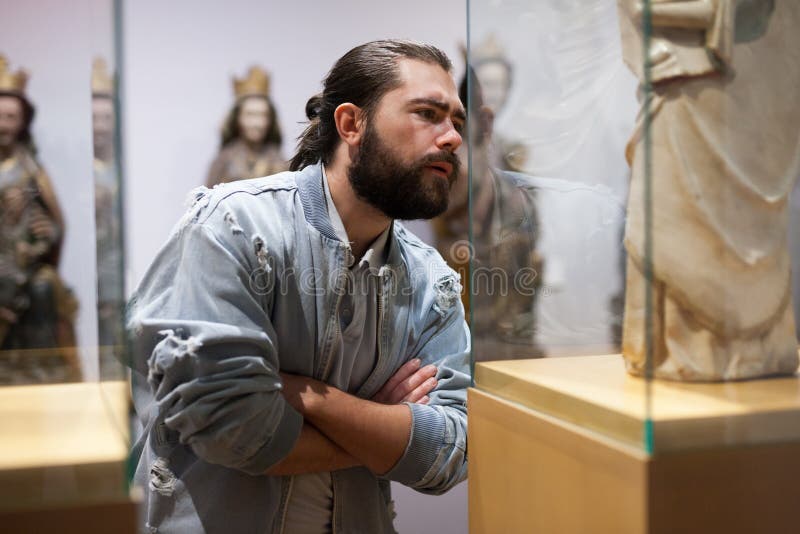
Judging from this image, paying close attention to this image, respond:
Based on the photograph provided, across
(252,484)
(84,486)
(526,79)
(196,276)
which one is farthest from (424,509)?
(84,486)

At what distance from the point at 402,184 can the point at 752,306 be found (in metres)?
0.75

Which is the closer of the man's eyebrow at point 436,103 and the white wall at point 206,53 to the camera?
the man's eyebrow at point 436,103

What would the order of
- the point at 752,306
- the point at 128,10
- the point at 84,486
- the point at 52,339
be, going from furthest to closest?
the point at 128,10, the point at 752,306, the point at 52,339, the point at 84,486

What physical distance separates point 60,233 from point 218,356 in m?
0.45

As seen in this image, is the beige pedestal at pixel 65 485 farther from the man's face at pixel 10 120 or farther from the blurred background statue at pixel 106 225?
the man's face at pixel 10 120

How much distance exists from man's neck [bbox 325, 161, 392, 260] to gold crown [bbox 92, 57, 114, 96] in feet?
2.28

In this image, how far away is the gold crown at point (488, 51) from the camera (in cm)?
142

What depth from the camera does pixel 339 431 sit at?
61.2 inches

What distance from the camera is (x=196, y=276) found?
1492 millimetres

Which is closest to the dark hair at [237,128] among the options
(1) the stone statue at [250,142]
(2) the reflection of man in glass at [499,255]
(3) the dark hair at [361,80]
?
(1) the stone statue at [250,142]

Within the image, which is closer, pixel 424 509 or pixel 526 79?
pixel 526 79

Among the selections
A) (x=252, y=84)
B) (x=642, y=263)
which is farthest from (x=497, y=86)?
(x=252, y=84)

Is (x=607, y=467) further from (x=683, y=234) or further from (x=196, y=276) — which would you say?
(x=196, y=276)

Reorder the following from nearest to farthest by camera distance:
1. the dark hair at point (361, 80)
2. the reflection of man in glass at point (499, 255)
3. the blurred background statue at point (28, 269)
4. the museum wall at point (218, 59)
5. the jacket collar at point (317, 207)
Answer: the blurred background statue at point (28, 269)
the reflection of man in glass at point (499, 255)
the jacket collar at point (317, 207)
the dark hair at point (361, 80)
the museum wall at point (218, 59)
